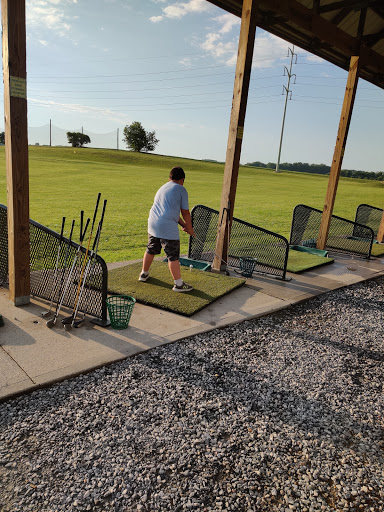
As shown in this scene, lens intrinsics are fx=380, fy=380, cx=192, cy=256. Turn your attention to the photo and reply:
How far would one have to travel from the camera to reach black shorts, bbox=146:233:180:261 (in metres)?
5.10

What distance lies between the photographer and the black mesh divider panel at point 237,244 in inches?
264

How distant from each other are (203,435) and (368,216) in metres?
10.1

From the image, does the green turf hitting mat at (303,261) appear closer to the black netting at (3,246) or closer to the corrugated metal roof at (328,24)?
the corrugated metal roof at (328,24)

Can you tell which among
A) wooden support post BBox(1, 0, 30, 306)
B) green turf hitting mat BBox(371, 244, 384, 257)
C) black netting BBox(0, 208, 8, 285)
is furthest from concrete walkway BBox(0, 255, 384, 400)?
green turf hitting mat BBox(371, 244, 384, 257)

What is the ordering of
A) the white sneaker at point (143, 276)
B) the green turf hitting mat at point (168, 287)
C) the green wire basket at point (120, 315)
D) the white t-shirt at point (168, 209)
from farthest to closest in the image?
the white sneaker at point (143, 276) < the white t-shirt at point (168, 209) < the green turf hitting mat at point (168, 287) < the green wire basket at point (120, 315)

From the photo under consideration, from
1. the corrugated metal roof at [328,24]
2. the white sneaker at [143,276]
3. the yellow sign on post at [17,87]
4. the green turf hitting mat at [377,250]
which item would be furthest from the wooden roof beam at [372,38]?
the yellow sign on post at [17,87]

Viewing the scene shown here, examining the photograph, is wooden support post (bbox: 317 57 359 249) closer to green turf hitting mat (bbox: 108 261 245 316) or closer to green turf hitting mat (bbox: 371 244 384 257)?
green turf hitting mat (bbox: 371 244 384 257)

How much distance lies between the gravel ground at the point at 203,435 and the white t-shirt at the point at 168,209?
1.68 meters

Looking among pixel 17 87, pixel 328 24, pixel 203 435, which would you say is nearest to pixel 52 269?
pixel 17 87

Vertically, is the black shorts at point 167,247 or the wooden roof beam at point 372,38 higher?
the wooden roof beam at point 372,38

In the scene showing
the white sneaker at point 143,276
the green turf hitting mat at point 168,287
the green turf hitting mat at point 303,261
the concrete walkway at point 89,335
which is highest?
the white sneaker at point 143,276

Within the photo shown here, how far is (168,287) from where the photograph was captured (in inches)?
210

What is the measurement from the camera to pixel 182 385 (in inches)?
124

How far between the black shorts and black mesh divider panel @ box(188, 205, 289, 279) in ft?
5.01
